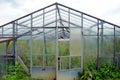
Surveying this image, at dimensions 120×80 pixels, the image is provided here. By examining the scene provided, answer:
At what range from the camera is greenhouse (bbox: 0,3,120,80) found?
16188 mm

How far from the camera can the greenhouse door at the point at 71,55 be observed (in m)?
15.8

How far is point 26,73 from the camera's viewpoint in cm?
1642

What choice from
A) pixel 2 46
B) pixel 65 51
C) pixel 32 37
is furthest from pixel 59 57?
pixel 2 46

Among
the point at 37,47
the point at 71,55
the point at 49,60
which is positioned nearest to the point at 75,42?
the point at 71,55

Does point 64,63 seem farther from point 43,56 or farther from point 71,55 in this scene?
point 43,56

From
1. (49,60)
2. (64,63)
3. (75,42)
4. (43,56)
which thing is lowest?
(64,63)

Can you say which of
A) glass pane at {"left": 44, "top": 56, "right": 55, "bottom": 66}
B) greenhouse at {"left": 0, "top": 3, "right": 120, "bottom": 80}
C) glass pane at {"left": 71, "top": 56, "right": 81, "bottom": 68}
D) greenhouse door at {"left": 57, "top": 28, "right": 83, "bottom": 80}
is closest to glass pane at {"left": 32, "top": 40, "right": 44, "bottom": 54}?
greenhouse at {"left": 0, "top": 3, "right": 120, "bottom": 80}

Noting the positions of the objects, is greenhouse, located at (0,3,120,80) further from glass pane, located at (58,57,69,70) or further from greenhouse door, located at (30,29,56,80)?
glass pane, located at (58,57,69,70)

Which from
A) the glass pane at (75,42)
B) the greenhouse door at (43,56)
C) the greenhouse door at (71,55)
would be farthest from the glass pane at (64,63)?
the greenhouse door at (43,56)

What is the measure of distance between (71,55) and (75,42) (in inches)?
26.7

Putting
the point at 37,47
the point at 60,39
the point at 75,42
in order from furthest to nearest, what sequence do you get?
the point at 37,47
the point at 75,42
the point at 60,39

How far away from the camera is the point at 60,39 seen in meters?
16.0

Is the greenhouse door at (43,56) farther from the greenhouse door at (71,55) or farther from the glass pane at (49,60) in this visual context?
the greenhouse door at (71,55)

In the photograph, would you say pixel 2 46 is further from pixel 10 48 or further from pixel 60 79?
pixel 60 79
